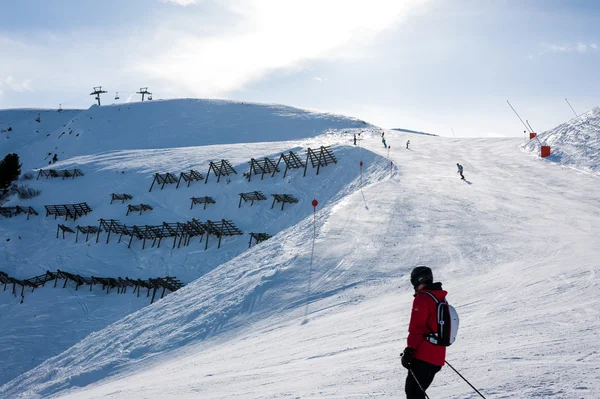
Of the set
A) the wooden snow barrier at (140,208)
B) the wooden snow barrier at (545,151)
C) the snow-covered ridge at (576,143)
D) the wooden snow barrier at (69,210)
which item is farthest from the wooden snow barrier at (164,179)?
the snow-covered ridge at (576,143)

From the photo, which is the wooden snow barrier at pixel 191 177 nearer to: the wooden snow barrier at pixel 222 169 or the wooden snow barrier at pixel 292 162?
the wooden snow barrier at pixel 222 169

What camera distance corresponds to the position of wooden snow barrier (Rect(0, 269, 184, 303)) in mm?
26222

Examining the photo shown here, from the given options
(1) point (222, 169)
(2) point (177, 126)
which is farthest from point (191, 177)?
(2) point (177, 126)

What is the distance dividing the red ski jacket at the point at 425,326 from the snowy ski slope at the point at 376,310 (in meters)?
1.78

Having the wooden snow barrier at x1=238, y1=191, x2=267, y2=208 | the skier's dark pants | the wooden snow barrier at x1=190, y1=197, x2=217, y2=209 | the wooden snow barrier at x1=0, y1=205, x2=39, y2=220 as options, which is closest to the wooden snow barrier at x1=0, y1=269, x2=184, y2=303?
the wooden snow barrier at x1=190, y1=197, x2=217, y2=209

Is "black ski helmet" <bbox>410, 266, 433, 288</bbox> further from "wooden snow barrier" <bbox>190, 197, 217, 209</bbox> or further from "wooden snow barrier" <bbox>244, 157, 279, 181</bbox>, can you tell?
"wooden snow barrier" <bbox>244, 157, 279, 181</bbox>

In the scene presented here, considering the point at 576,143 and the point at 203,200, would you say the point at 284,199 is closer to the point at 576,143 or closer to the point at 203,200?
the point at 203,200

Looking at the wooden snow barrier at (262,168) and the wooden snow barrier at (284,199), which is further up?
the wooden snow barrier at (262,168)

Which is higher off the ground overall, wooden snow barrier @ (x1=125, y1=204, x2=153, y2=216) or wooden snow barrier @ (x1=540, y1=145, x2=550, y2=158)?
wooden snow barrier @ (x1=540, y1=145, x2=550, y2=158)

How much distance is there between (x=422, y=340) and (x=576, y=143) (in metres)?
32.5

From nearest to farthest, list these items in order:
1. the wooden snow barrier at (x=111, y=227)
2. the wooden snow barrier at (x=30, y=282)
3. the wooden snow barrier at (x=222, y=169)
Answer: the wooden snow barrier at (x=30, y=282)
the wooden snow barrier at (x=111, y=227)
the wooden snow barrier at (x=222, y=169)

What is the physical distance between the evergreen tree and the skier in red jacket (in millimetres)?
51872

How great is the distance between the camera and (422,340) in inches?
175

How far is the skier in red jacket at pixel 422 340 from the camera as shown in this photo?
173 inches
